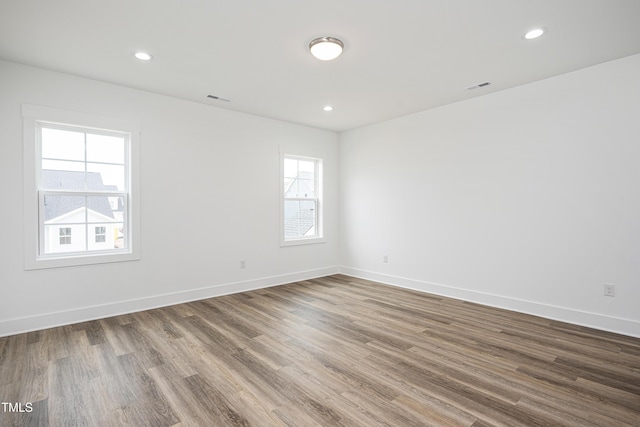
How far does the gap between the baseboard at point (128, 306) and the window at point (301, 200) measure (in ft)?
2.35

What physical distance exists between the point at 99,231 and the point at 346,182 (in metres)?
3.93

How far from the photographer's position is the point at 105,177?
3674mm

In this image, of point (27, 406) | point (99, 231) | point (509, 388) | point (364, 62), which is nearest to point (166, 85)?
point (99, 231)

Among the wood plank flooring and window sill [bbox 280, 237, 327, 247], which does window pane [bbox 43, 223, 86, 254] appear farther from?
window sill [bbox 280, 237, 327, 247]

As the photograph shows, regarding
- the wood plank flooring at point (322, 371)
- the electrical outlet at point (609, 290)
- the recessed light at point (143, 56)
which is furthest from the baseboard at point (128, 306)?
the electrical outlet at point (609, 290)

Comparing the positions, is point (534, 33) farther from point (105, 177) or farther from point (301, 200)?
point (105, 177)

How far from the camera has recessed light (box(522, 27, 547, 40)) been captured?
251 cm

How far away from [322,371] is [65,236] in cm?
318

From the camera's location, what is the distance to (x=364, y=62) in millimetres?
3072

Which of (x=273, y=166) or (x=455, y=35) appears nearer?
(x=455, y=35)

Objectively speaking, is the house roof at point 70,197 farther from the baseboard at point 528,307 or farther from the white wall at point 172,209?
the baseboard at point 528,307

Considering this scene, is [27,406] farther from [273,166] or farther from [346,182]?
[346,182]

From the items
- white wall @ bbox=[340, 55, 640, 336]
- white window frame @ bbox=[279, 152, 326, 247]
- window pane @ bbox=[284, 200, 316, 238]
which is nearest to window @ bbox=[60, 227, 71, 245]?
white window frame @ bbox=[279, 152, 326, 247]

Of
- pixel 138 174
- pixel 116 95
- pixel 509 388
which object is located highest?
pixel 116 95
